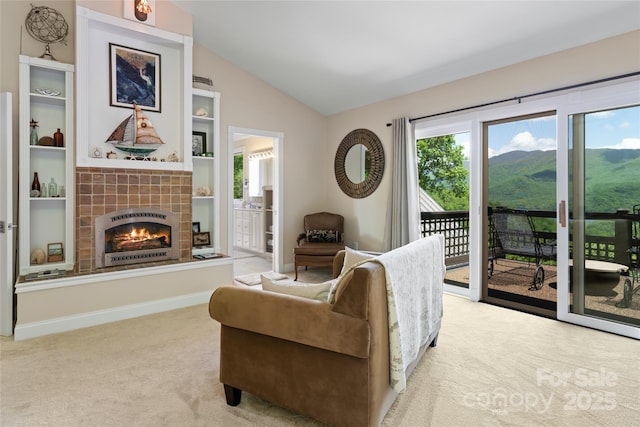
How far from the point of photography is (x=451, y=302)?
3.91m

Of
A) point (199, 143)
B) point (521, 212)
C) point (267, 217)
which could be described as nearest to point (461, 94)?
point (521, 212)

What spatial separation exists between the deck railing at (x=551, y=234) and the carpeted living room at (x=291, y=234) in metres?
0.06

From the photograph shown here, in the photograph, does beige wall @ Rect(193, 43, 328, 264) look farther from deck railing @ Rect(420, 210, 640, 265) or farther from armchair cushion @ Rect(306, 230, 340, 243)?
deck railing @ Rect(420, 210, 640, 265)

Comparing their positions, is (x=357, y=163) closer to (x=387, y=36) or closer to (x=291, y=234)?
(x=291, y=234)

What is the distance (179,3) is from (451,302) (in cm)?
453

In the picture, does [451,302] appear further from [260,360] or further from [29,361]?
[29,361]

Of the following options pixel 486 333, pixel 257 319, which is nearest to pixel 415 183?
pixel 486 333

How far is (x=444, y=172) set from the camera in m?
4.48

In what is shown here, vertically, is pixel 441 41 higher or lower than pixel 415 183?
higher

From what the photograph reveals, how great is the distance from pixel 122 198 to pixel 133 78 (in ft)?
4.32

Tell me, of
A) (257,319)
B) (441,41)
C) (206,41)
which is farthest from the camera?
(206,41)

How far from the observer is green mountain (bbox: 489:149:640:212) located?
295 cm

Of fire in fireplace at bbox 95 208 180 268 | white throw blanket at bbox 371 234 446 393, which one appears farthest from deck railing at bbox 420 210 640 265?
fire in fireplace at bbox 95 208 180 268

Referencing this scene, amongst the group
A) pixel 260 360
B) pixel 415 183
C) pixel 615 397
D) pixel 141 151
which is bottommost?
pixel 615 397
